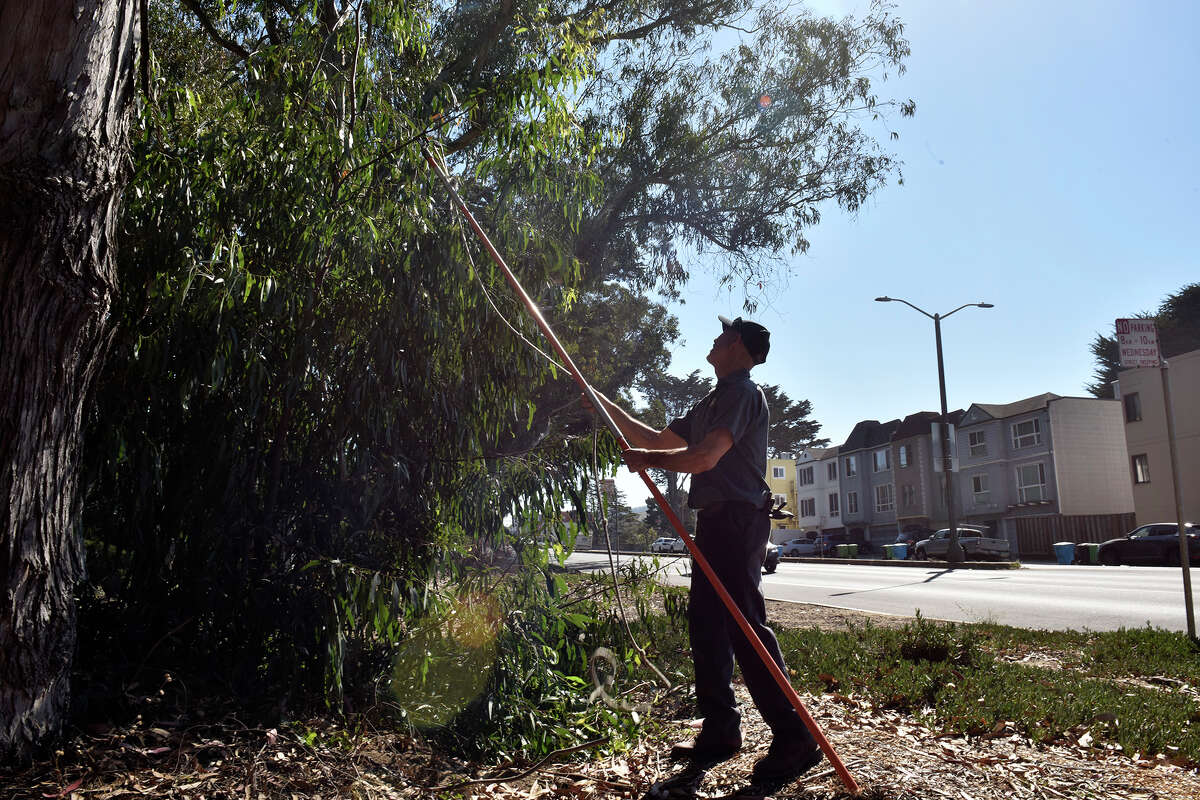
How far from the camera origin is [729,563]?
12.3 feet

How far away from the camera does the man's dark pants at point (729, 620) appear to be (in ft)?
12.0

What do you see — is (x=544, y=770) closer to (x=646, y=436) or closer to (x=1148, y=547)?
(x=646, y=436)

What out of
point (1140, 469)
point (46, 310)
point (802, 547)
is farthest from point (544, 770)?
point (802, 547)

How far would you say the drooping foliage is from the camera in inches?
147

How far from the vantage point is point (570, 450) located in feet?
15.7

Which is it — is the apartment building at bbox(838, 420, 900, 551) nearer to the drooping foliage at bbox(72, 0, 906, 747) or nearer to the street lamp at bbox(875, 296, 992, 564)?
the street lamp at bbox(875, 296, 992, 564)

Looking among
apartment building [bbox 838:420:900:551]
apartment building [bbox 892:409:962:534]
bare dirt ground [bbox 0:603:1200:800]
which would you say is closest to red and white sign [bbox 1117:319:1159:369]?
bare dirt ground [bbox 0:603:1200:800]

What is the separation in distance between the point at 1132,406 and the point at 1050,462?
7213mm

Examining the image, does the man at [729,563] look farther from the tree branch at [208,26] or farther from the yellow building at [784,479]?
the yellow building at [784,479]

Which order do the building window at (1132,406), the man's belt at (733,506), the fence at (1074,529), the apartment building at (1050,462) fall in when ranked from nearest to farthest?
the man's belt at (733,506) < the building window at (1132,406) < the fence at (1074,529) < the apartment building at (1050,462)

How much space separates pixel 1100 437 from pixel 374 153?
158ft

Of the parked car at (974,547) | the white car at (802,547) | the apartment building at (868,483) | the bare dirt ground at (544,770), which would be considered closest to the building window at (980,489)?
the apartment building at (868,483)

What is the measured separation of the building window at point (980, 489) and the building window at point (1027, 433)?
118 inches

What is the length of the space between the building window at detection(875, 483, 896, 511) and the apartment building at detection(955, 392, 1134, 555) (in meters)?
8.26
